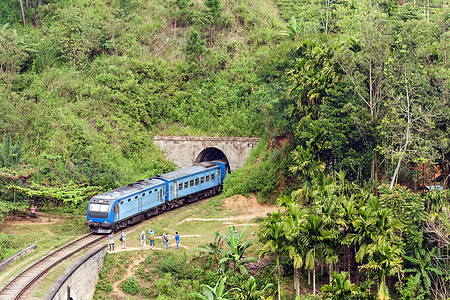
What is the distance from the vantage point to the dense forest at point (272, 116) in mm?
25500

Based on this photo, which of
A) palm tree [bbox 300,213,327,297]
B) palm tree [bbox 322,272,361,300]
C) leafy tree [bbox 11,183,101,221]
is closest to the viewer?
palm tree [bbox 322,272,361,300]

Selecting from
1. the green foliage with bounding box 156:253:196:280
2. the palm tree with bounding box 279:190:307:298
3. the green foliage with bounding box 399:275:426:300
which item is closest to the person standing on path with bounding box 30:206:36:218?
the green foliage with bounding box 156:253:196:280

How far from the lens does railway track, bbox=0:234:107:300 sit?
2306cm

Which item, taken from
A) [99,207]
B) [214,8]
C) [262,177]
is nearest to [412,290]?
[262,177]

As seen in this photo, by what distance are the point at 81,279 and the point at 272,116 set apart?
20.0m

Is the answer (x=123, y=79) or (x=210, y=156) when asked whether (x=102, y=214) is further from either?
(x=123, y=79)

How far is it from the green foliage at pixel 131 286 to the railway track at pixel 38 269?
344 cm

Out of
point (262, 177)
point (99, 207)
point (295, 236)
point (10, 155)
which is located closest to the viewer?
point (295, 236)

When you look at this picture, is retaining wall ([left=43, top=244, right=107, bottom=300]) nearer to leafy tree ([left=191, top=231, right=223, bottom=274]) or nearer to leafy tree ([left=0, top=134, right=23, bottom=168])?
leafy tree ([left=191, top=231, right=223, bottom=274])

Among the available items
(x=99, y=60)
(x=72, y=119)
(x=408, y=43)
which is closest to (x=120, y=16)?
(x=99, y=60)

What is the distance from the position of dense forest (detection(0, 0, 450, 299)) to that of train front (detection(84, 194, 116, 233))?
2516mm

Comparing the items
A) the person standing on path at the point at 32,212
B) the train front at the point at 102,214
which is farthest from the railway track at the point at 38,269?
the person standing on path at the point at 32,212

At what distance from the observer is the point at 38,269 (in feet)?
Result: 84.0

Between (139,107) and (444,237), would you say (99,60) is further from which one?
(444,237)
